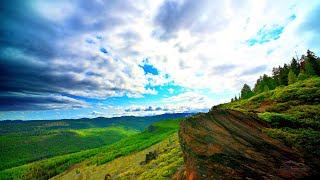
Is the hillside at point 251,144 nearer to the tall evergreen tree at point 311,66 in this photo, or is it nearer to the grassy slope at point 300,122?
the grassy slope at point 300,122

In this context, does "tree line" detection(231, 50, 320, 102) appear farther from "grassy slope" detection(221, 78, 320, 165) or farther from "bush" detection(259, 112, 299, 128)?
"bush" detection(259, 112, 299, 128)

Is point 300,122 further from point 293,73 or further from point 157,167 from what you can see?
point 293,73

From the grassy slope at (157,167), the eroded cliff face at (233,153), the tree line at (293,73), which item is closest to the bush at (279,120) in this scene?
the eroded cliff face at (233,153)

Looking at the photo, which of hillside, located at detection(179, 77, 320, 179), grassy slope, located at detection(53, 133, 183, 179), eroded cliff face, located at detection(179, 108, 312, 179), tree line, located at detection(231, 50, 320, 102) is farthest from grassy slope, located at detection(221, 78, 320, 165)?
tree line, located at detection(231, 50, 320, 102)

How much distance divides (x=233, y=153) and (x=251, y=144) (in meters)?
2.31

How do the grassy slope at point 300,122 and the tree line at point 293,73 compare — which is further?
the tree line at point 293,73

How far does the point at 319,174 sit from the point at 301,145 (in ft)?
10.3

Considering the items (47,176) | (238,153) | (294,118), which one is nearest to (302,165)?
(238,153)

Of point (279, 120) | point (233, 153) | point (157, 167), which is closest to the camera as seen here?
point (233, 153)

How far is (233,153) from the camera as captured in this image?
13.8 m

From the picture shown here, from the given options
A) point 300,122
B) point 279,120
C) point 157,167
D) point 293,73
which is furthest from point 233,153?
point 293,73

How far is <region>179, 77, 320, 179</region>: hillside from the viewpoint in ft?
41.2

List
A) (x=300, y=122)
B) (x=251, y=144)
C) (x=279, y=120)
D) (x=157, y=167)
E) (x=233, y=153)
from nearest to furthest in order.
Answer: (x=233, y=153) → (x=251, y=144) → (x=300, y=122) → (x=279, y=120) → (x=157, y=167)

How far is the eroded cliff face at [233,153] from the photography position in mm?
12406
